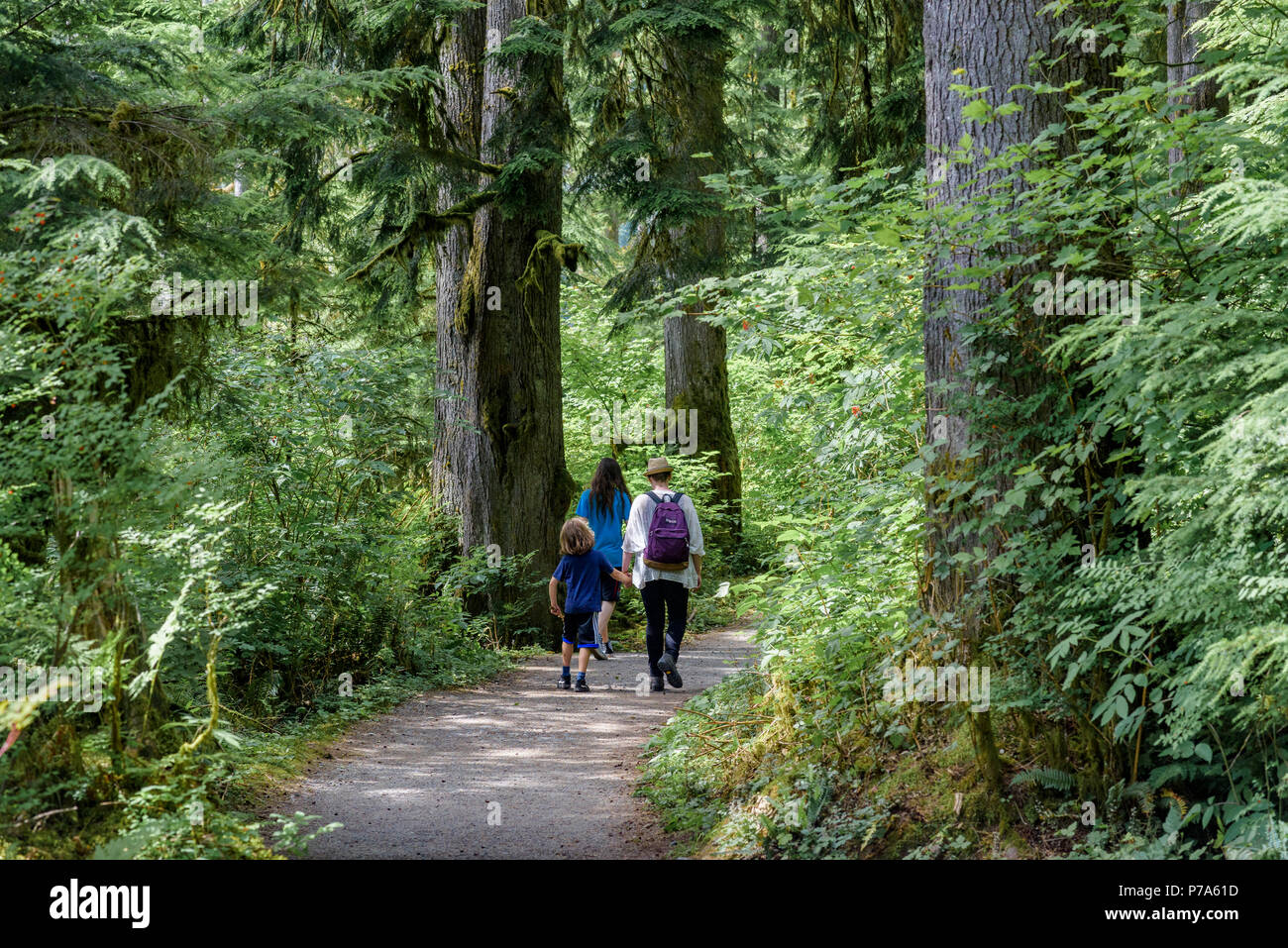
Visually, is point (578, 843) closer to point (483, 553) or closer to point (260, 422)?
point (260, 422)

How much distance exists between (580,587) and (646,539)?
3.75 feet

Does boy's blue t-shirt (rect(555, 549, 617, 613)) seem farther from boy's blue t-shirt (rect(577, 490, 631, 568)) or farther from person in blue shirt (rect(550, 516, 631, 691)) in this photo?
boy's blue t-shirt (rect(577, 490, 631, 568))

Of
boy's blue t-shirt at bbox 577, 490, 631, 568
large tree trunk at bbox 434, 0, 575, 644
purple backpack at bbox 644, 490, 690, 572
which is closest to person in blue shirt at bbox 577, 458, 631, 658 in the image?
boy's blue t-shirt at bbox 577, 490, 631, 568

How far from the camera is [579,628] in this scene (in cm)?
1055

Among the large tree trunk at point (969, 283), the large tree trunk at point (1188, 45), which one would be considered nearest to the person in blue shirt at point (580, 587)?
the large tree trunk at point (969, 283)

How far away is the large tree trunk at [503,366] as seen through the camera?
12.7 m

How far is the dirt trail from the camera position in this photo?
5793 mm

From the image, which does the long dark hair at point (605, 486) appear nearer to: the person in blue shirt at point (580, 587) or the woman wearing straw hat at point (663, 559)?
the person in blue shirt at point (580, 587)

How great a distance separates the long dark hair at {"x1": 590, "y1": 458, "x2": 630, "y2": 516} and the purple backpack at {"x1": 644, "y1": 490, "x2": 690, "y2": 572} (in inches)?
56.8

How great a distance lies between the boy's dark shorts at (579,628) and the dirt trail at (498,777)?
1.53 ft

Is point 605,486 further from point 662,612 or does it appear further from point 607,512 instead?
point 662,612

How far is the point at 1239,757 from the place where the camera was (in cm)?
447
